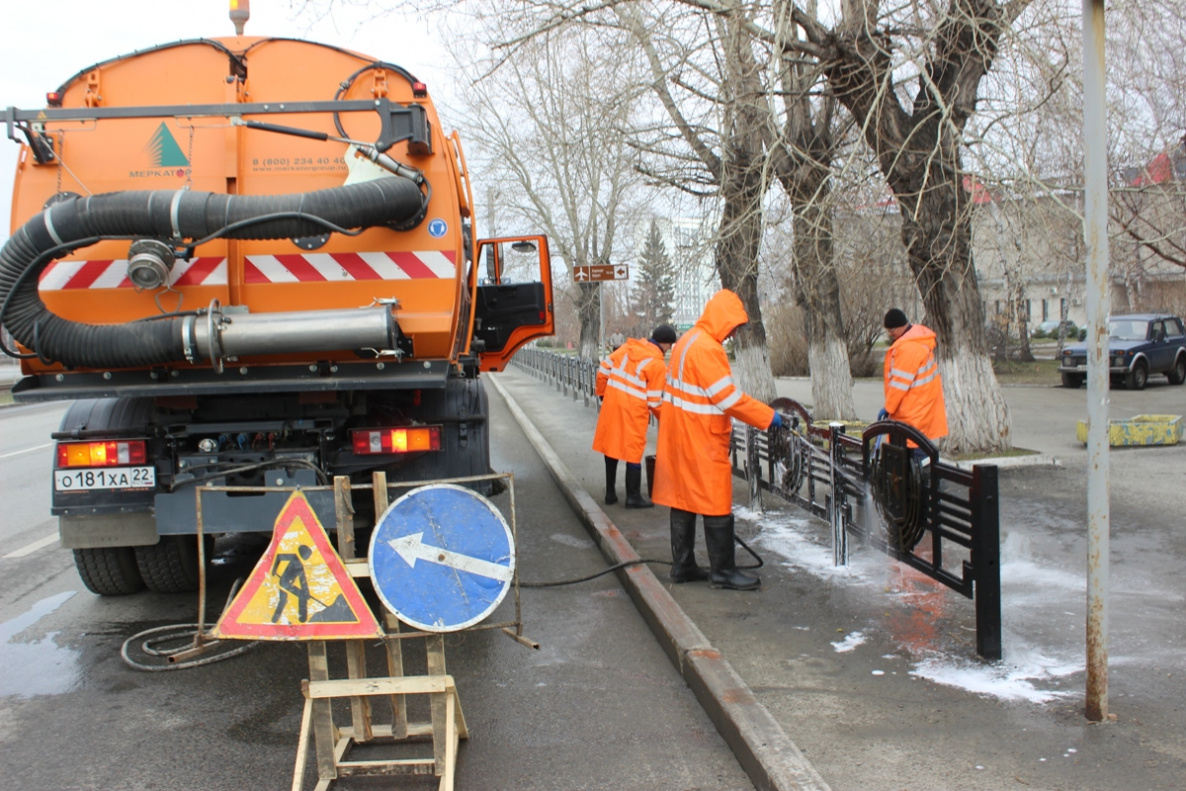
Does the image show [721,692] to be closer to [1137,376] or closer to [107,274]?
[107,274]

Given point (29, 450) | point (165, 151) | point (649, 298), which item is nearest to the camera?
point (165, 151)

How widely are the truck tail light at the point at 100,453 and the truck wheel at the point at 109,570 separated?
2.47 feet

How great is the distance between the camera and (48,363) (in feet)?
16.3

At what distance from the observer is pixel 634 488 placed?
8797 mm

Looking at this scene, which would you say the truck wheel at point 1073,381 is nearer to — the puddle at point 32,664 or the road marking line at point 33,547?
the road marking line at point 33,547

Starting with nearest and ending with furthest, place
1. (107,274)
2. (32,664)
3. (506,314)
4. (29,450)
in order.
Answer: (32,664)
(107,274)
(506,314)
(29,450)

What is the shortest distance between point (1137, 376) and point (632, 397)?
17.2 metres

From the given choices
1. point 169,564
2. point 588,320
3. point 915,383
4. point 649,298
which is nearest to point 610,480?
point 915,383

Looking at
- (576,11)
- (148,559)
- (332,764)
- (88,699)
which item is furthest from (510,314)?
(332,764)

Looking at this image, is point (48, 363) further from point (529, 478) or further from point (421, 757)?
point (529, 478)

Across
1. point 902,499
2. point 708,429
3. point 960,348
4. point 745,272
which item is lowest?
point 902,499

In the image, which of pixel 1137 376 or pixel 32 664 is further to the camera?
pixel 1137 376

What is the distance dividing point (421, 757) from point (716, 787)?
1177 mm

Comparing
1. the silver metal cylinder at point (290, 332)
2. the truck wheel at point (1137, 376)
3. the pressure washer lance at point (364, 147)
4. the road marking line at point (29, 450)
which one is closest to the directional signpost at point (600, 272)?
the road marking line at point (29, 450)
